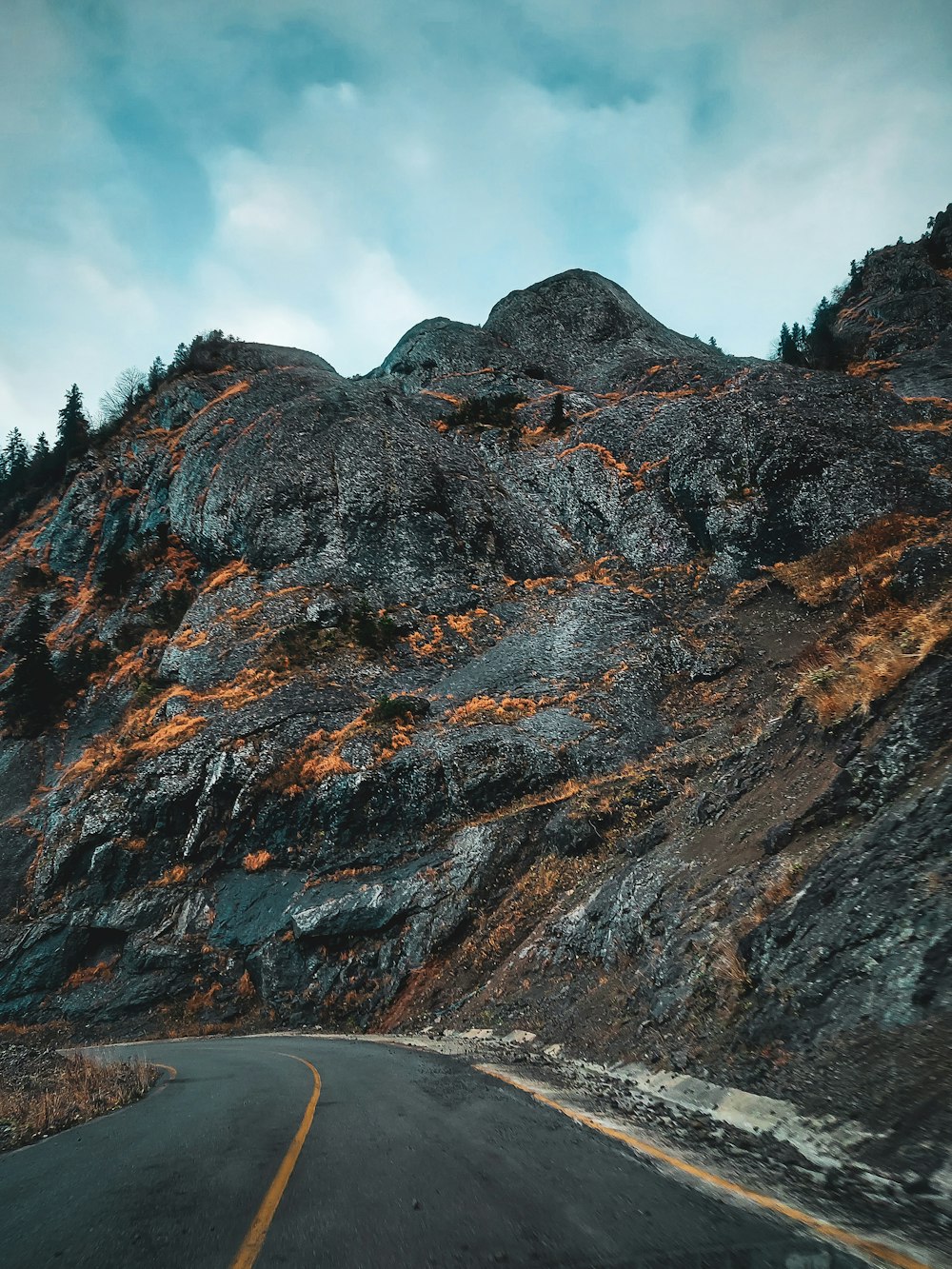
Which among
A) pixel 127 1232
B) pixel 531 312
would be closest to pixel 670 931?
pixel 127 1232

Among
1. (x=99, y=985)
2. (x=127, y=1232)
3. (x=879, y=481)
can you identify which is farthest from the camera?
(x=879, y=481)

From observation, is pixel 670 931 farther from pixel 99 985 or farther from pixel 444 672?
pixel 99 985

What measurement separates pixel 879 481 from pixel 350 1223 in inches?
1374

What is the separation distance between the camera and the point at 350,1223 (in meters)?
3.78

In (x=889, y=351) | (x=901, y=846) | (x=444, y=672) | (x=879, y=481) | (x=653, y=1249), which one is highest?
(x=889, y=351)

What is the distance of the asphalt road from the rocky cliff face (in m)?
2.20

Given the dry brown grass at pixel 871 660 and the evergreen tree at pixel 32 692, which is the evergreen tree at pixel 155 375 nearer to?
the evergreen tree at pixel 32 692

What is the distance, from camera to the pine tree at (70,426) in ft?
210

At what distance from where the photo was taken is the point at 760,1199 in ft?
13.3

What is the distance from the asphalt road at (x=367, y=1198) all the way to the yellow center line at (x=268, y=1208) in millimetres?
19

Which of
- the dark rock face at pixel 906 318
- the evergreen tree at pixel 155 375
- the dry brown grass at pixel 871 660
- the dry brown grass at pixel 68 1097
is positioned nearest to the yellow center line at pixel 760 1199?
the dry brown grass at pixel 68 1097

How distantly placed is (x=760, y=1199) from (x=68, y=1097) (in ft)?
28.9

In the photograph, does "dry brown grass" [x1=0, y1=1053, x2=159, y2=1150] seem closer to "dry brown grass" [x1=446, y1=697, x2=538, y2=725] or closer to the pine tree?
"dry brown grass" [x1=446, y1=697, x2=538, y2=725]

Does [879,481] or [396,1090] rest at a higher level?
[879,481]
